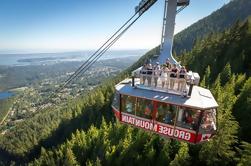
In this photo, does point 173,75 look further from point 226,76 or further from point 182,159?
point 226,76

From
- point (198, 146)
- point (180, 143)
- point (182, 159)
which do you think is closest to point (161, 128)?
point (182, 159)

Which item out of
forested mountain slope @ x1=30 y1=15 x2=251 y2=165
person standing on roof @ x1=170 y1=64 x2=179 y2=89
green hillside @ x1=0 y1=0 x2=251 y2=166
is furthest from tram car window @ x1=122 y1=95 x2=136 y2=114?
forested mountain slope @ x1=30 y1=15 x2=251 y2=165

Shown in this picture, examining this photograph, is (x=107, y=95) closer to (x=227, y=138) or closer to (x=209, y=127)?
(x=227, y=138)

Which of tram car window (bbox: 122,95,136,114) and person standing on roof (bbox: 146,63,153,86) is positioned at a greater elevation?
person standing on roof (bbox: 146,63,153,86)

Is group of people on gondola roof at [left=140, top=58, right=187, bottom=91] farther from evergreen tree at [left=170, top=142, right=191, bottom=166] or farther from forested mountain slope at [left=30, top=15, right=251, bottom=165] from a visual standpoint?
evergreen tree at [left=170, top=142, right=191, bottom=166]

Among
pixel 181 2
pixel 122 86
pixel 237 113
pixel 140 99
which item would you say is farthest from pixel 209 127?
pixel 237 113

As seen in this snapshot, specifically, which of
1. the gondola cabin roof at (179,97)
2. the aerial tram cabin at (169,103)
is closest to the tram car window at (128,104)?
the aerial tram cabin at (169,103)
